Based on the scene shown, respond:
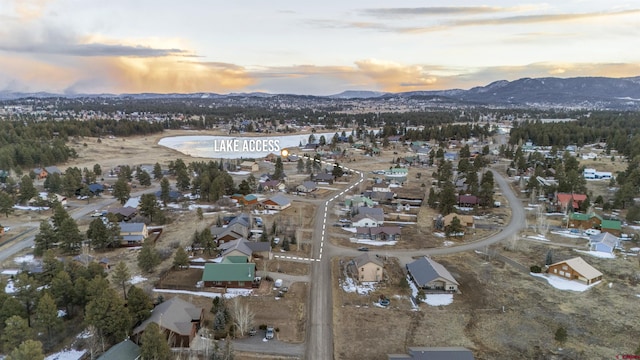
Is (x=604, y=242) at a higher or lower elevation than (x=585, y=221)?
lower

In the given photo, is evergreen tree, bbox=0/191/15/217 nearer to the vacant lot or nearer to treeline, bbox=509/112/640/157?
the vacant lot

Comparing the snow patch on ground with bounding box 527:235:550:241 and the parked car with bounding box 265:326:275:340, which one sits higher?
the snow patch on ground with bounding box 527:235:550:241

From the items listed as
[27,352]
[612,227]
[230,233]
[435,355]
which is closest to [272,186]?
[230,233]

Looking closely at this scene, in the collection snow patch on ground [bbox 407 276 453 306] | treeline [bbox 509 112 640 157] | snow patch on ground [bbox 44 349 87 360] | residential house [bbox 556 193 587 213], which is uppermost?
treeline [bbox 509 112 640 157]

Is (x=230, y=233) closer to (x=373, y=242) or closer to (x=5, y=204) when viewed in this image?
(x=373, y=242)

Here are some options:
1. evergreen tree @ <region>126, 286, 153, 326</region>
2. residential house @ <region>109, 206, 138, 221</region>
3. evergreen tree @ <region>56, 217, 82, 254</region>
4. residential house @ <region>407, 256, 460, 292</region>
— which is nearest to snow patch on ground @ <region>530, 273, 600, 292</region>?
residential house @ <region>407, 256, 460, 292</region>

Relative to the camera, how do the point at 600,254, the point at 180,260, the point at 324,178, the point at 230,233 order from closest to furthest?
1. the point at 180,260
2. the point at 600,254
3. the point at 230,233
4. the point at 324,178

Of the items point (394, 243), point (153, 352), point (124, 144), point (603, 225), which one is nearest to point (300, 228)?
point (394, 243)
